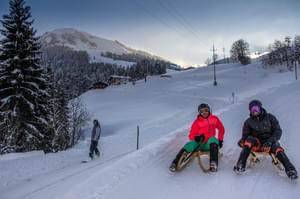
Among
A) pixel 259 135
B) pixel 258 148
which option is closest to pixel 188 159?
pixel 258 148

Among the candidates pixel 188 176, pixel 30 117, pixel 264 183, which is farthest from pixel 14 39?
pixel 264 183

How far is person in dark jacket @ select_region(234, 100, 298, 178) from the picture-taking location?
3708 mm

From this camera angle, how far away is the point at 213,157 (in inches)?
156

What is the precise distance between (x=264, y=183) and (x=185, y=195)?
1.47m

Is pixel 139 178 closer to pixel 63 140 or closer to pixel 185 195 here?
pixel 185 195

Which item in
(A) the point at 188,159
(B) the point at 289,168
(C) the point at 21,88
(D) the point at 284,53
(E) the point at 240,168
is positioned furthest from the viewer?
(D) the point at 284,53

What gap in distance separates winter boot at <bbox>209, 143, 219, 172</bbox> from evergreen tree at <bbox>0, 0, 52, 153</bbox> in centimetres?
1408

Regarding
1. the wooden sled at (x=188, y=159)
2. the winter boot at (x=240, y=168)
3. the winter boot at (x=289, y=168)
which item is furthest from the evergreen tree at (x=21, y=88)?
the winter boot at (x=289, y=168)

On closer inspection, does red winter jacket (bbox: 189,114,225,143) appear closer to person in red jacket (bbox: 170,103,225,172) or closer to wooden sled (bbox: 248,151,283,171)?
person in red jacket (bbox: 170,103,225,172)

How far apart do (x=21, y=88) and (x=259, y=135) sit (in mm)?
15701

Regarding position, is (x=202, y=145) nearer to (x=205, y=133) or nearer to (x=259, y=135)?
(x=205, y=133)

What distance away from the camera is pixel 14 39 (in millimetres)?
14789

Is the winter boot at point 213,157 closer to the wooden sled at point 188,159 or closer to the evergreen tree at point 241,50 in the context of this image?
the wooden sled at point 188,159

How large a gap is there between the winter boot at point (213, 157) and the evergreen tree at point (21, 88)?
14085mm
